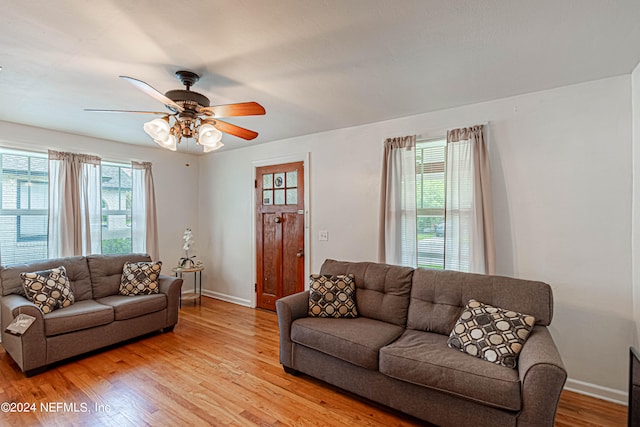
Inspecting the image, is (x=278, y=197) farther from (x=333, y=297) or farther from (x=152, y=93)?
(x=152, y=93)

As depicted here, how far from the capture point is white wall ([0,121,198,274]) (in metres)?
4.05

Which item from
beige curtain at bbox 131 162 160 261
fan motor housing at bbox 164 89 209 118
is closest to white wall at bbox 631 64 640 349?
fan motor housing at bbox 164 89 209 118

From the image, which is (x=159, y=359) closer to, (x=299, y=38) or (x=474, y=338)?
(x=474, y=338)

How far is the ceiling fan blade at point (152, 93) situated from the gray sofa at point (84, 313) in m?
2.28

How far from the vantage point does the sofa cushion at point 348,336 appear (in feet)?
7.47

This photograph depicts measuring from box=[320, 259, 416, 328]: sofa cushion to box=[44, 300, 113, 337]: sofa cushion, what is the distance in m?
2.57

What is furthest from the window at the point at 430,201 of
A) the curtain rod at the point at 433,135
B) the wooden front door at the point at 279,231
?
the wooden front door at the point at 279,231

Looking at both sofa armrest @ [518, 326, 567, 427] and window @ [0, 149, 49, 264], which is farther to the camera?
window @ [0, 149, 49, 264]

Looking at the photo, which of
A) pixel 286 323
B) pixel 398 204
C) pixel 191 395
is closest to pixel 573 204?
pixel 398 204

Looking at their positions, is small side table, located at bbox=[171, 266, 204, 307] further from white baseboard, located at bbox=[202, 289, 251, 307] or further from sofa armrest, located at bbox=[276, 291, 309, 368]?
sofa armrest, located at bbox=[276, 291, 309, 368]

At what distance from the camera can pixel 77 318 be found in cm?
299

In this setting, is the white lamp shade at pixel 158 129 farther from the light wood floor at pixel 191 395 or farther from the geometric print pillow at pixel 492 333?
the geometric print pillow at pixel 492 333

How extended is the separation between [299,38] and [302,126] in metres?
1.93

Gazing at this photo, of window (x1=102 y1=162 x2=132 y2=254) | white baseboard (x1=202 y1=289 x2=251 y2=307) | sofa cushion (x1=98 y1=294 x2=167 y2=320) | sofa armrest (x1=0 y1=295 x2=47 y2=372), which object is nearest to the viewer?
sofa armrest (x1=0 y1=295 x2=47 y2=372)
